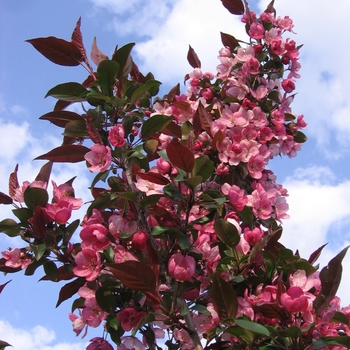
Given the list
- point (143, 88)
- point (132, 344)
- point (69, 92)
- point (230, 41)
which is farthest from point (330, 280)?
point (230, 41)

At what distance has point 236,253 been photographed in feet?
5.31

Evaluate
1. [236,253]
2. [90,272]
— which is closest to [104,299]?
[90,272]

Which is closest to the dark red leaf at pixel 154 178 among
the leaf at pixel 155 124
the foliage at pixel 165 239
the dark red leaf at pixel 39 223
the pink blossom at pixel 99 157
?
the foliage at pixel 165 239

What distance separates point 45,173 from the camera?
180 cm

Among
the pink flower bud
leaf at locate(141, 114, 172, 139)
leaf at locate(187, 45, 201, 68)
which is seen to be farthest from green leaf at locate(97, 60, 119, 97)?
leaf at locate(187, 45, 201, 68)

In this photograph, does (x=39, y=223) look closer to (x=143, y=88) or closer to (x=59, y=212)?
(x=59, y=212)

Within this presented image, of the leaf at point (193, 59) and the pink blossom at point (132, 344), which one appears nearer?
the pink blossom at point (132, 344)

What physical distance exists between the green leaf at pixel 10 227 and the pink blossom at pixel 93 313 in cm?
34

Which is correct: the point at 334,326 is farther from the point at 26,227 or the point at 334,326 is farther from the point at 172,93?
the point at 172,93

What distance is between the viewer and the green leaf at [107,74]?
1.71m

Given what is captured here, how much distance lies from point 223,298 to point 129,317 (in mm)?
317

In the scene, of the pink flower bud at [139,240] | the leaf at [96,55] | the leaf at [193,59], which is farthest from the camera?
the leaf at [193,59]

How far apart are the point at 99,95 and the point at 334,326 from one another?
1.09 meters

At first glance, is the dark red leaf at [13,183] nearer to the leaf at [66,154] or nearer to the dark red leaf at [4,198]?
the dark red leaf at [4,198]
